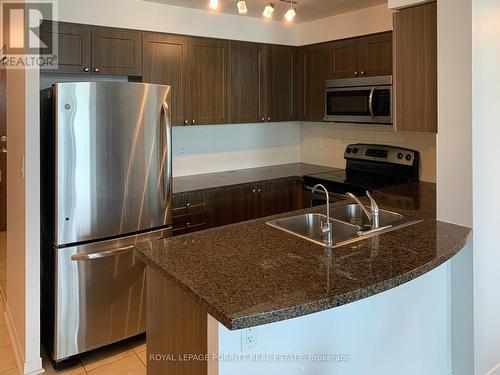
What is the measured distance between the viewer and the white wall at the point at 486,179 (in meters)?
2.15

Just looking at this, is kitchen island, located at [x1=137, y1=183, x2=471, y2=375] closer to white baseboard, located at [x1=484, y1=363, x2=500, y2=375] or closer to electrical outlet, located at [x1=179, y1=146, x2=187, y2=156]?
white baseboard, located at [x1=484, y1=363, x2=500, y2=375]

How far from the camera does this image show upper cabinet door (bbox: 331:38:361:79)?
3.79 m

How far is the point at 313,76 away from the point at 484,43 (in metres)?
2.16

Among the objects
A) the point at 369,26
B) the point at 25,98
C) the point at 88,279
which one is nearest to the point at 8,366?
the point at 88,279

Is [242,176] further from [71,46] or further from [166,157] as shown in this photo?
[71,46]

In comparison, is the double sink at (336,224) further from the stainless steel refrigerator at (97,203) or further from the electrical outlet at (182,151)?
the electrical outlet at (182,151)

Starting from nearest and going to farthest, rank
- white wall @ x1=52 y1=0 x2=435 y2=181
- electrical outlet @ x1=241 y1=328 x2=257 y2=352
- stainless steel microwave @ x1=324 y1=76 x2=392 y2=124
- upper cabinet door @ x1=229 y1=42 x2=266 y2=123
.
Result: electrical outlet @ x1=241 y1=328 x2=257 y2=352 < white wall @ x1=52 y1=0 x2=435 y2=181 < stainless steel microwave @ x1=324 y1=76 x2=392 y2=124 < upper cabinet door @ x1=229 y1=42 x2=266 y2=123

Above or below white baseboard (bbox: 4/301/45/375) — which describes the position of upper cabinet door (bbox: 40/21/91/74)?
above

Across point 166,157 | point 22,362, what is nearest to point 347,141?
point 166,157

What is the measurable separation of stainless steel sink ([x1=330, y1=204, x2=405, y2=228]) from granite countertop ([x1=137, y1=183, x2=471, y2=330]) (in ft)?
0.69

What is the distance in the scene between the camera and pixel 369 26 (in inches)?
149

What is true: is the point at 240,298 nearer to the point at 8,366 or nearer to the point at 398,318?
the point at 398,318

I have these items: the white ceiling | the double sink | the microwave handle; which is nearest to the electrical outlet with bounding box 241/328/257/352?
the double sink

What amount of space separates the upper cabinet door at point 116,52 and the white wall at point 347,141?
2061mm
